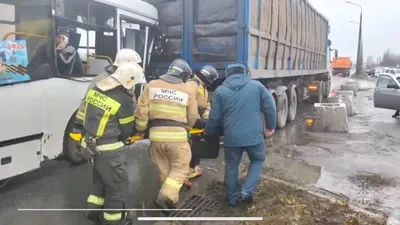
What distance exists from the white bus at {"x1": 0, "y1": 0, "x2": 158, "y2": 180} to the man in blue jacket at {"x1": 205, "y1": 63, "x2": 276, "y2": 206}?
1973 millimetres

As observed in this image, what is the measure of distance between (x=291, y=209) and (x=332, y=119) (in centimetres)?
574

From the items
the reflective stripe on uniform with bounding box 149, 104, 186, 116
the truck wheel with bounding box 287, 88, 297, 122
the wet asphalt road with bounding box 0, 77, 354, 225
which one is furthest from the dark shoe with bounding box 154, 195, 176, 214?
the truck wheel with bounding box 287, 88, 297, 122

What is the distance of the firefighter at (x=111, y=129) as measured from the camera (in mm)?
3523

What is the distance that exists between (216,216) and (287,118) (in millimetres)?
7114

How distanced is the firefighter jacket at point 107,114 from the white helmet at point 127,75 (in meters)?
0.07

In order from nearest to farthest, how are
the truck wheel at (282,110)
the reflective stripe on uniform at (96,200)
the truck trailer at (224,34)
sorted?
the reflective stripe on uniform at (96,200), the truck trailer at (224,34), the truck wheel at (282,110)

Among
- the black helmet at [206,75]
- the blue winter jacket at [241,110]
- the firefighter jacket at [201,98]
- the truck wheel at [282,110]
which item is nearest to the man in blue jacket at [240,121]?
the blue winter jacket at [241,110]

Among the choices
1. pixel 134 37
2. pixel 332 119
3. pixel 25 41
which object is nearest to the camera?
pixel 25 41

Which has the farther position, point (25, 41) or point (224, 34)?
point (224, 34)

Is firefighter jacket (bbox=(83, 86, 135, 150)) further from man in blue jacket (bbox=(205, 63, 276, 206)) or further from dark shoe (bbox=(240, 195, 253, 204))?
dark shoe (bbox=(240, 195, 253, 204))

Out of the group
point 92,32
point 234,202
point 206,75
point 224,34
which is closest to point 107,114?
point 234,202

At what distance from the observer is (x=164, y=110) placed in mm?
4047

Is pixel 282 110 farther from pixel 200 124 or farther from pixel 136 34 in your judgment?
pixel 200 124

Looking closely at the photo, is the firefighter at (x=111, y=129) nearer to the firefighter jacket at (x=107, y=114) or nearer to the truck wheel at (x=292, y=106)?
the firefighter jacket at (x=107, y=114)
